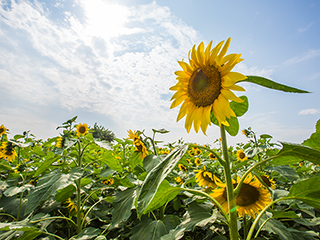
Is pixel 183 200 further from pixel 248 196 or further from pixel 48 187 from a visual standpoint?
pixel 48 187

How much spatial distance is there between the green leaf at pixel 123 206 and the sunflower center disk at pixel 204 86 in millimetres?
893

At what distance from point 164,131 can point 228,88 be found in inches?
31.5

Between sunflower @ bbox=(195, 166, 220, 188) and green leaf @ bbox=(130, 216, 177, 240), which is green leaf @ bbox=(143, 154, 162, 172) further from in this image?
sunflower @ bbox=(195, 166, 220, 188)

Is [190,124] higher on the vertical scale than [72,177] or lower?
higher

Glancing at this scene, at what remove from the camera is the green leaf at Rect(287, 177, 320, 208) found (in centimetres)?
80

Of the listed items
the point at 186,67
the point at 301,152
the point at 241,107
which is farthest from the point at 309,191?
the point at 186,67

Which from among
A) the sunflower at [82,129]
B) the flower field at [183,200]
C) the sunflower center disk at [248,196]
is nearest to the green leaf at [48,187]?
the flower field at [183,200]

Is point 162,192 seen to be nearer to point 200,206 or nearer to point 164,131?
point 200,206

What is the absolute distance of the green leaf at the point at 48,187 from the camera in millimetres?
1308

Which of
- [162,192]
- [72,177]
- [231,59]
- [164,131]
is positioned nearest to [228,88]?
[231,59]

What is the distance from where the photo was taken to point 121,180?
64.7 inches

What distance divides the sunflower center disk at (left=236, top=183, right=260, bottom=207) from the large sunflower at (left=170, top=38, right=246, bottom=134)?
65 cm

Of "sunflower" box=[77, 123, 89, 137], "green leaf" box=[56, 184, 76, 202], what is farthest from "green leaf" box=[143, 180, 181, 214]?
"sunflower" box=[77, 123, 89, 137]

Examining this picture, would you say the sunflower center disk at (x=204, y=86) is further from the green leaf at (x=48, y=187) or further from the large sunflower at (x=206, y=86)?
the green leaf at (x=48, y=187)
